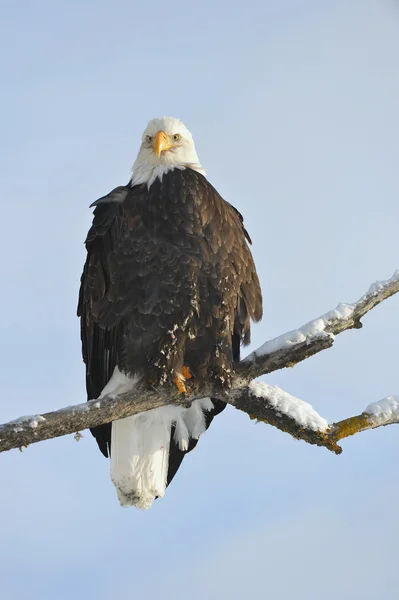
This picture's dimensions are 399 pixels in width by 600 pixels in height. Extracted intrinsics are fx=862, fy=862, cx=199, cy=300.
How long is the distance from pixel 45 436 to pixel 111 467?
1528mm

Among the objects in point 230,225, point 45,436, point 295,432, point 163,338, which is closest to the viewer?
point 45,436

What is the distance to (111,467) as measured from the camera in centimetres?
629

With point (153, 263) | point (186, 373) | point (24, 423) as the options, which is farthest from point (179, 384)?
point (24, 423)

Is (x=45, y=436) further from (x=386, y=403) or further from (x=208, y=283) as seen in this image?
(x=386, y=403)

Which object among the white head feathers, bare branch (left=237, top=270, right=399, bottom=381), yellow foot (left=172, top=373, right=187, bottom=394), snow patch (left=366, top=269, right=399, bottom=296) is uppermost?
the white head feathers

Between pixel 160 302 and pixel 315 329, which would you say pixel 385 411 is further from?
pixel 160 302

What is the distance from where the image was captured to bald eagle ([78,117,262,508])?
5.60 metres

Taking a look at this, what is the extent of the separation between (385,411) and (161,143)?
2.61 metres

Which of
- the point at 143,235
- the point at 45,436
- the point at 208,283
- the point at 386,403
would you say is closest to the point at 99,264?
the point at 143,235

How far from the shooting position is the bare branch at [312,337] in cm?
507

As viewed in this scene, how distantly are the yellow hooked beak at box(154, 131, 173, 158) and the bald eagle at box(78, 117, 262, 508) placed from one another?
0.03ft

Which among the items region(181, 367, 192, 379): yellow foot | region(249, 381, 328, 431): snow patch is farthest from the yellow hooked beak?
region(249, 381, 328, 431): snow patch

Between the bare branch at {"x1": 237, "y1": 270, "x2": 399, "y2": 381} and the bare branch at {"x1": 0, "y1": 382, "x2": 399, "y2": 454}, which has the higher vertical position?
the bare branch at {"x1": 237, "y1": 270, "x2": 399, "y2": 381}

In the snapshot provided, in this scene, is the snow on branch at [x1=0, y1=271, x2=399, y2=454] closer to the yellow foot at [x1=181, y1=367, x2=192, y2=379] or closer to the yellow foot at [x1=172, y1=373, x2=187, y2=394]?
the yellow foot at [x1=172, y1=373, x2=187, y2=394]
